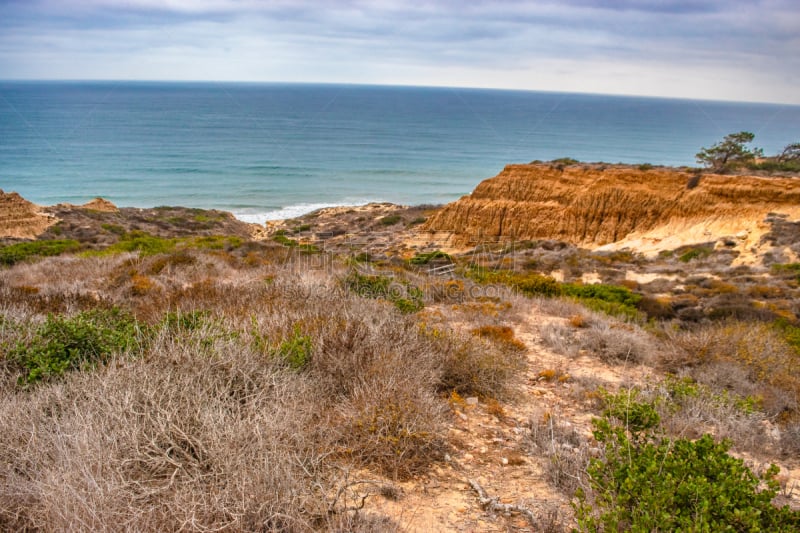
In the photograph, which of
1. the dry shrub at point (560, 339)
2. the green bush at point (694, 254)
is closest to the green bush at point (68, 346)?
the dry shrub at point (560, 339)

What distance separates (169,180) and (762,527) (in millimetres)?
60656

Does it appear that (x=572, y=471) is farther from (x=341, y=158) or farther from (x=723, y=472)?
(x=341, y=158)

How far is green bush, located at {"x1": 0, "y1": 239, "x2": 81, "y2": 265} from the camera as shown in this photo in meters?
15.2

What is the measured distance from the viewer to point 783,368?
233 inches

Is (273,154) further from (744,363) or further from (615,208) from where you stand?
(744,363)

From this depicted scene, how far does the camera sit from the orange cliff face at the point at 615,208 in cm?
2388

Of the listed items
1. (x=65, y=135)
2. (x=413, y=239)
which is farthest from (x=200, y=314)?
(x=65, y=135)

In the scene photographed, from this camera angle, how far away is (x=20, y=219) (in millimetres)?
27312

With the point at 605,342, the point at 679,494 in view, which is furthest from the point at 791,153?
the point at 679,494

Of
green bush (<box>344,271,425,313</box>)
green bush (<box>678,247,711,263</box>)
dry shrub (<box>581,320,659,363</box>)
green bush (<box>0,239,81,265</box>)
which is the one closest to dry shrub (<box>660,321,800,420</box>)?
dry shrub (<box>581,320,659,363</box>)

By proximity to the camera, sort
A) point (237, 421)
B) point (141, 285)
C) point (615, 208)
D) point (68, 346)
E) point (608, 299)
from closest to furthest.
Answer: point (237, 421)
point (68, 346)
point (141, 285)
point (608, 299)
point (615, 208)

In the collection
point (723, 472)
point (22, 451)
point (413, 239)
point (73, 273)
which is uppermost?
point (723, 472)

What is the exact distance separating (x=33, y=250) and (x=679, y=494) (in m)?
22.1

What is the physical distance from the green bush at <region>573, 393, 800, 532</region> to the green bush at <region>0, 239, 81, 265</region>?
17986mm
